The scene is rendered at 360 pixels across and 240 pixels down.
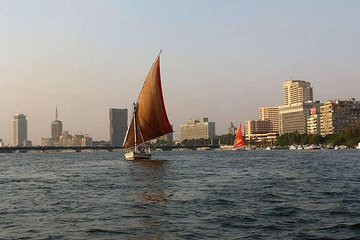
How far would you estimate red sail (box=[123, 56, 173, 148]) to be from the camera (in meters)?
81.1

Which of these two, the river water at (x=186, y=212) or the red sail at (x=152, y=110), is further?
the red sail at (x=152, y=110)

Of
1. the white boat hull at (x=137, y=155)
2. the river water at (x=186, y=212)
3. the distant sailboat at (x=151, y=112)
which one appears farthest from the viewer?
→ the white boat hull at (x=137, y=155)

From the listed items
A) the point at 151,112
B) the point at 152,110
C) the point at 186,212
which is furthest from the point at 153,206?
the point at 151,112

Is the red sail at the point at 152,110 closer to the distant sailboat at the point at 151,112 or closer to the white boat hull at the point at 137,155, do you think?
the distant sailboat at the point at 151,112

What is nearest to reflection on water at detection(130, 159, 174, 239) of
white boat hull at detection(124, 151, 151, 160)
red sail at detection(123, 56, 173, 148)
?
red sail at detection(123, 56, 173, 148)

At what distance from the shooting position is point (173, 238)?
1945 cm

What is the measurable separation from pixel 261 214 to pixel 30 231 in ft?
34.2

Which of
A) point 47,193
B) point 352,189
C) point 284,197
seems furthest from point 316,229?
point 47,193

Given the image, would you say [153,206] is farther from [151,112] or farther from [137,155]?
[137,155]

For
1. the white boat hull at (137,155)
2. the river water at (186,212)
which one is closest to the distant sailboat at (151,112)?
the white boat hull at (137,155)

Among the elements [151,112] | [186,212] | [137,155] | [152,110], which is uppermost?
[152,110]

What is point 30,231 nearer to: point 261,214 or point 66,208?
point 66,208

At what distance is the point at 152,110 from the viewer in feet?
271

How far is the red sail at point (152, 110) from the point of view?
→ 266 ft
